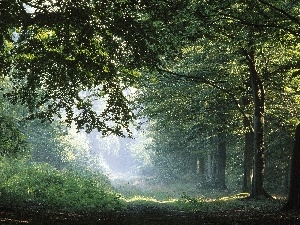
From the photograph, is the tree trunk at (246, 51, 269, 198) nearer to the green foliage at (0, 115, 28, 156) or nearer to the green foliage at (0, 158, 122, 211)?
the green foliage at (0, 158, 122, 211)

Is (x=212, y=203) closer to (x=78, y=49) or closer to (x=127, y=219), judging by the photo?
(x=127, y=219)

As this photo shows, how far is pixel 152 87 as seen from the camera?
69.2 ft

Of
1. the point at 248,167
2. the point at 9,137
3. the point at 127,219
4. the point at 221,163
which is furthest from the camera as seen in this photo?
the point at 221,163

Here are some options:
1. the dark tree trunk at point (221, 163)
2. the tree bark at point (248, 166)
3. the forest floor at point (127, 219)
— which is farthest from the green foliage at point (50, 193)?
the dark tree trunk at point (221, 163)

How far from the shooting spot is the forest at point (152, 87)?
8367 mm

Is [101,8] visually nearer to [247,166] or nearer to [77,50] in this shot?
[77,50]

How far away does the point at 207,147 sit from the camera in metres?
33.8

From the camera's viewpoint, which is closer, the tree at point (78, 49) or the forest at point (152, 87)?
the tree at point (78, 49)

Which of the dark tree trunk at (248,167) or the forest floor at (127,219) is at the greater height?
the dark tree trunk at (248,167)

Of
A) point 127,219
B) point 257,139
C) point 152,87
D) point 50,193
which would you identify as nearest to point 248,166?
point 257,139

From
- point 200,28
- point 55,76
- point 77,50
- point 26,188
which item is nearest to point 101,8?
point 77,50

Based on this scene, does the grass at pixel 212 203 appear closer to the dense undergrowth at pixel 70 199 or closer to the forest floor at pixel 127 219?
the dense undergrowth at pixel 70 199

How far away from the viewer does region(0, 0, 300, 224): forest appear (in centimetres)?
837

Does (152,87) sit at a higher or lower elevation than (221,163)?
higher
